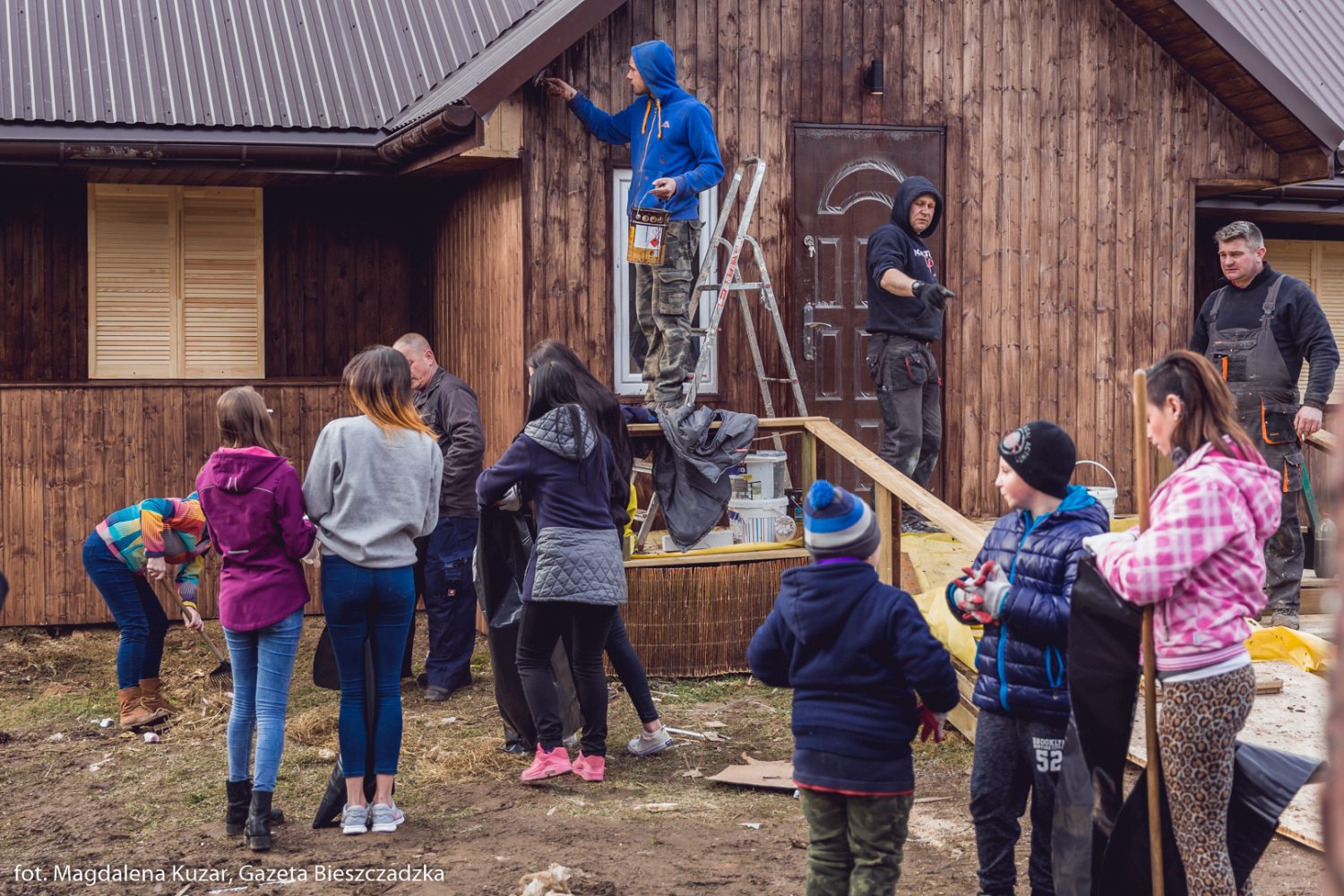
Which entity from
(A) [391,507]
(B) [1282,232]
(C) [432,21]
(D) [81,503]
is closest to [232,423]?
(A) [391,507]

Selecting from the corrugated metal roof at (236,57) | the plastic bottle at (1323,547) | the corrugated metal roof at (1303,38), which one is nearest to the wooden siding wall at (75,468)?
the corrugated metal roof at (236,57)

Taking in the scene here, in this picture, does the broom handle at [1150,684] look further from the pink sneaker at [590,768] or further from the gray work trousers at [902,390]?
the gray work trousers at [902,390]

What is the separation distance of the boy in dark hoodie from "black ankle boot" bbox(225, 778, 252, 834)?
2.47 m

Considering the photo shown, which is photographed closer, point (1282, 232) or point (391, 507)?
point (391, 507)

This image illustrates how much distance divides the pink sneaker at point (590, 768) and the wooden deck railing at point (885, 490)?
1656 mm

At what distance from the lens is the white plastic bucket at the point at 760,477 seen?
7527 millimetres

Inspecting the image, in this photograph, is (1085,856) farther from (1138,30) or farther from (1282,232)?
(1282,232)

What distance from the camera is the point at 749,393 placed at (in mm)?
8391

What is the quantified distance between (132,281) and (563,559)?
530 cm

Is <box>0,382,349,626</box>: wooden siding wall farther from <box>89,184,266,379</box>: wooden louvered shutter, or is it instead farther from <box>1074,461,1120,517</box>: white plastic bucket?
<box>1074,461,1120,517</box>: white plastic bucket

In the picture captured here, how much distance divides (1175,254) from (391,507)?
6530mm

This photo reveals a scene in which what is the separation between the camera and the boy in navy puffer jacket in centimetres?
366

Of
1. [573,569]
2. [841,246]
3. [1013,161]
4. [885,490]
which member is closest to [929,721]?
[573,569]

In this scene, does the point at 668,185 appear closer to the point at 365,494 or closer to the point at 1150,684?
the point at 365,494
